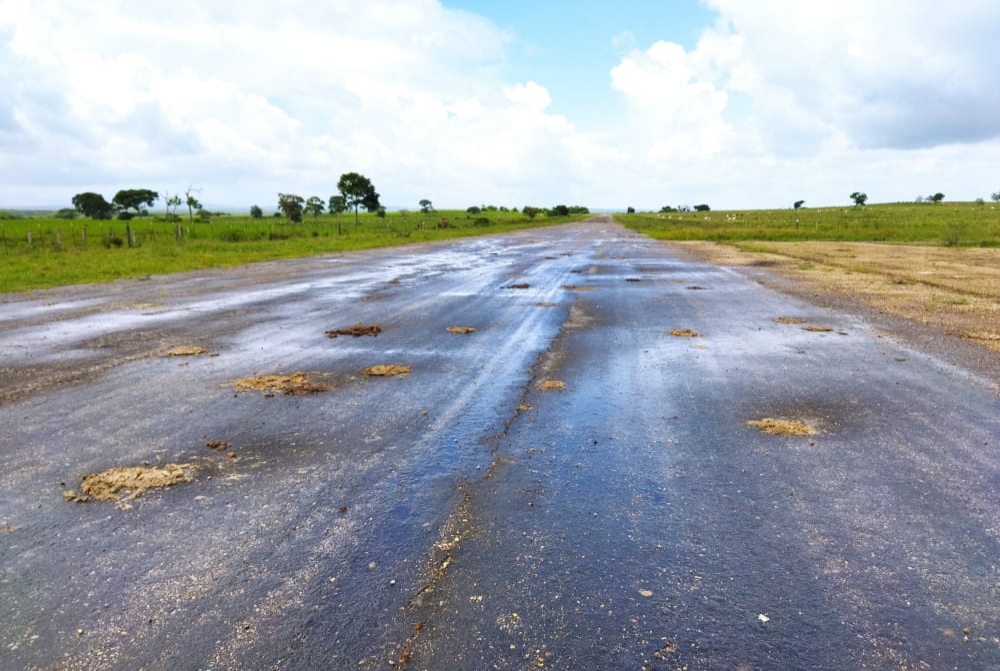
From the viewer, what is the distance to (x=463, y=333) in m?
9.59

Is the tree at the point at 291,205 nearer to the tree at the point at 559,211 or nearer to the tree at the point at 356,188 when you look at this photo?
the tree at the point at 356,188

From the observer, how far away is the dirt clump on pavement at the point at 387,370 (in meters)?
7.13

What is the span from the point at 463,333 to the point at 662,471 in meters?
5.53

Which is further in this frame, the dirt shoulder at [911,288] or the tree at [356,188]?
the tree at [356,188]

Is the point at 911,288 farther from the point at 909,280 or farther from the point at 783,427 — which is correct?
the point at 783,427

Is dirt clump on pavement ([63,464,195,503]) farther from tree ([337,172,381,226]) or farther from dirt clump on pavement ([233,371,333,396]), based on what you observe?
tree ([337,172,381,226])

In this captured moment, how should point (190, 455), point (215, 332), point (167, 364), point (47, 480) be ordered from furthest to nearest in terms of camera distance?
point (215, 332)
point (167, 364)
point (190, 455)
point (47, 480)

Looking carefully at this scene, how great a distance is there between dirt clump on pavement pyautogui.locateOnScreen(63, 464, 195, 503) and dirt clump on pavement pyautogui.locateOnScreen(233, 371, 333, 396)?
1965mm

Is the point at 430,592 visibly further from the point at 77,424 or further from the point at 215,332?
the point at 215,332

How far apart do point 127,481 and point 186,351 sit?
4.43 metres

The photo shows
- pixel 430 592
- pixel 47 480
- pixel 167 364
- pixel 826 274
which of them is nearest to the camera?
pixel 430 592

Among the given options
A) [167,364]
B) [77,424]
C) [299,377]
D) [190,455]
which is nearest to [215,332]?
[167,364]

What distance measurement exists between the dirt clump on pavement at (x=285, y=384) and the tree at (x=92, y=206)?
10643cm

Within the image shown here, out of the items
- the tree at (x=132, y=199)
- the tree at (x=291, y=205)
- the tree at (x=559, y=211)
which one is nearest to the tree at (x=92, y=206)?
the tree at (x=132, y=199)
